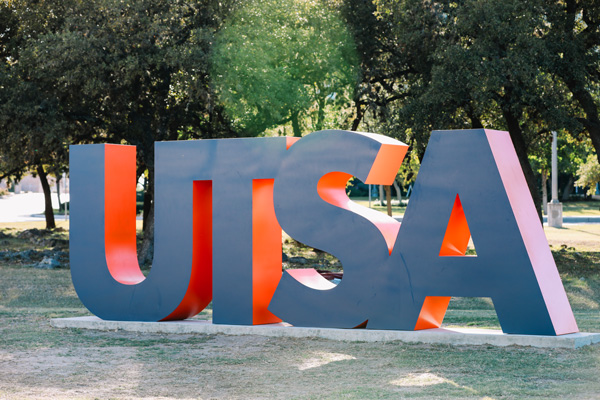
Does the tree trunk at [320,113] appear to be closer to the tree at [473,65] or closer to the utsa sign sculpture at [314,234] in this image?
the tree at [473,65]

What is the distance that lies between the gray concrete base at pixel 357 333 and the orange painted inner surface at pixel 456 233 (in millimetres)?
1032

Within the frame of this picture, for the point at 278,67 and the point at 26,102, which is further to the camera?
the point at 26,102

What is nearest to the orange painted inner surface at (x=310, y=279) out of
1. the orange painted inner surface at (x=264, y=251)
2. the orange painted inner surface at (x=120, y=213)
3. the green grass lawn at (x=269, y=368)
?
the orange painted inner surface at (x=264, y=251)

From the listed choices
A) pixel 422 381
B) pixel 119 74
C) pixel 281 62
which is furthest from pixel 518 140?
pixel 422 381

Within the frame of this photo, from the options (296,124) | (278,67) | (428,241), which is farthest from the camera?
(296,124)

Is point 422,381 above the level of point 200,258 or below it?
below

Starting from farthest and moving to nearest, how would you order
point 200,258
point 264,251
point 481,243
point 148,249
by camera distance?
point 148,249 → point 200,258 → point 264,251 → point 481,243

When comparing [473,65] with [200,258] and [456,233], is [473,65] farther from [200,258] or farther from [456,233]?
[200,258]

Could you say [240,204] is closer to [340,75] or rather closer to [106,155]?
[106,155]

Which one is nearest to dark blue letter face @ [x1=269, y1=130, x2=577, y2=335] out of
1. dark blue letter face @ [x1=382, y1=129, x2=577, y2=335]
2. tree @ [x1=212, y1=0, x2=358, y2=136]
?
dark blue letter face @ [x1=382, y1=129, x2=577, y2=335]

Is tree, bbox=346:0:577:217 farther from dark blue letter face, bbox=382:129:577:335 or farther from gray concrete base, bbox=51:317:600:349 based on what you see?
gray concrete base, bbox=51:317:600:349

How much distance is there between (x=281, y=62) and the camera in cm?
2327

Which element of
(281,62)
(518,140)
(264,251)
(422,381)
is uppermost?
(281,62)

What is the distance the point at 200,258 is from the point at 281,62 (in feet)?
41.1
